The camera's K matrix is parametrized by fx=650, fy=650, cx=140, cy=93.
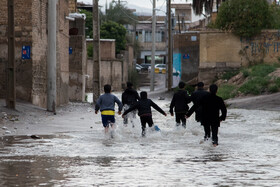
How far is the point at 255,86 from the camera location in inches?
1438

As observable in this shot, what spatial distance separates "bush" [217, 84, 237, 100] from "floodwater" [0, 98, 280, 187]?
1822 cm

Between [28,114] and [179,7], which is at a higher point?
[179,7]

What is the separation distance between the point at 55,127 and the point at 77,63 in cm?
1823

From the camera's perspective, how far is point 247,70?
41.2 meters

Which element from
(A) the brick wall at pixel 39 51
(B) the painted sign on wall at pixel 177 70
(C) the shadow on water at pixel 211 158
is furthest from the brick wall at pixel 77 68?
(C) the shadow on water at pixel 211 158

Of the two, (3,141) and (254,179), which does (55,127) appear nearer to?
(3,141)

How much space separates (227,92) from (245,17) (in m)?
8.27

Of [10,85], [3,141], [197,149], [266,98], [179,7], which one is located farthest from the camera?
[179,7]

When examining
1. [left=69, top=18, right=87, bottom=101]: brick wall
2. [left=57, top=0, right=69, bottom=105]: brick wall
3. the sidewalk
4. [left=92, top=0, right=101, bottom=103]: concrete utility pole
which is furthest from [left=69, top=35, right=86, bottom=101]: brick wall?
the sidewalk

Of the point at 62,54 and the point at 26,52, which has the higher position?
the point at 26,52

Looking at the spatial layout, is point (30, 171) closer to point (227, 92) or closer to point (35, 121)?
point (35, 121)

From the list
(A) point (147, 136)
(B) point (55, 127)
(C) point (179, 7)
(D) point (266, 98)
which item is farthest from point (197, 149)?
(C) point (179, 7)

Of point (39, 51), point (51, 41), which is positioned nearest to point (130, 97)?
point (51, 41)

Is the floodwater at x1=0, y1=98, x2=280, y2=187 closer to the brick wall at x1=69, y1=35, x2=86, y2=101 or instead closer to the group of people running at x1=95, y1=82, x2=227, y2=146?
the group of people running at x1=95, y1=82, x2=227, y2=146
